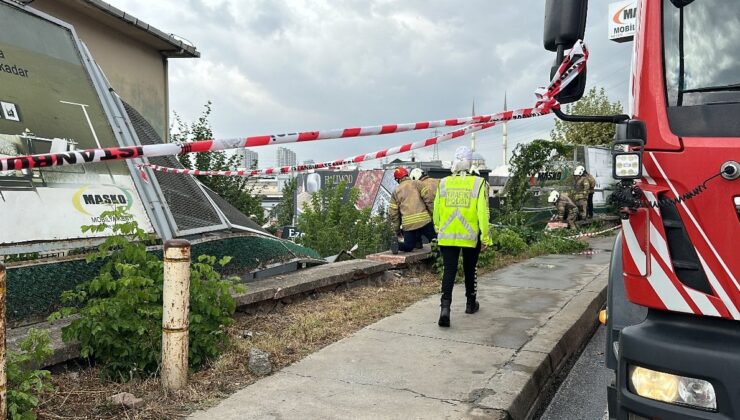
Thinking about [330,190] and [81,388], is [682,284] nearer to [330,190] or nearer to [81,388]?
[81,388]

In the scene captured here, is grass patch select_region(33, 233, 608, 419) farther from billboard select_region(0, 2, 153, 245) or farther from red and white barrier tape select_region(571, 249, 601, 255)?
red and white barrier tape select_region(571, 249, 601, 255)

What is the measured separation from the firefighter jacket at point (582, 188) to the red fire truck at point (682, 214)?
13.7 m

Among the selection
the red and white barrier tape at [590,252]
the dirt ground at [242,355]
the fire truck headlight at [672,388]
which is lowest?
the dirt ground at [242,355]

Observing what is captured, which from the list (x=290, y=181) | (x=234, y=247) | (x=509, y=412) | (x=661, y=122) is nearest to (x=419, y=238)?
(x=234, y=247)

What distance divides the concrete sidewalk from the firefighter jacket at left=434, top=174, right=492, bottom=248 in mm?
804

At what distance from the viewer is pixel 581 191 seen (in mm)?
15609

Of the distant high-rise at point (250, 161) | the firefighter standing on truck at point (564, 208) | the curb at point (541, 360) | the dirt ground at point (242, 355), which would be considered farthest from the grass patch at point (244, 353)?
the firefighter standing on truck at point (564, 208)

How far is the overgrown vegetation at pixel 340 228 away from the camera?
13.0 meters

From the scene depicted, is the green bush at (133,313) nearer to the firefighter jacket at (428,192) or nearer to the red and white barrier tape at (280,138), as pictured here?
the red and white barrier tape at (280,138)

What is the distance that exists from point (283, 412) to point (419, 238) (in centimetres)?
573

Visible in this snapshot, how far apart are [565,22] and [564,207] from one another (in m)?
12.8

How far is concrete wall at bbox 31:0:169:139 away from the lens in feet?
35.9

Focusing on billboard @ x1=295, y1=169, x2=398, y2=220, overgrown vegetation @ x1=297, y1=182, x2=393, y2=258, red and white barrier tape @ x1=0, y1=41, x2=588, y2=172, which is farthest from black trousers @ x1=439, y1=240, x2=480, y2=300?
billboard @ x1=295, y1=169, x2=398, y2=220

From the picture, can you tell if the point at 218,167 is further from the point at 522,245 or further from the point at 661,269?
the point at 661,269
